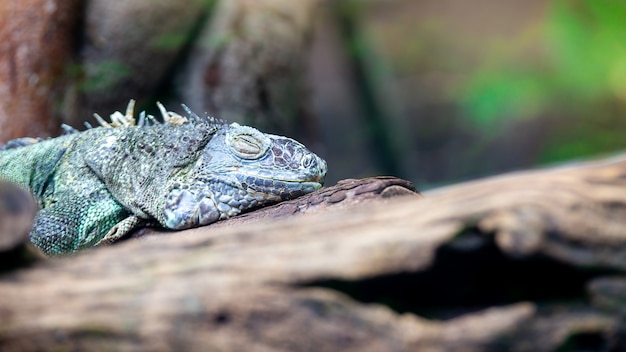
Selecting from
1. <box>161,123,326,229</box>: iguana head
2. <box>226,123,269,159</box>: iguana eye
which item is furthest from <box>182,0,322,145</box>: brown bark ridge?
<box>161,123,326,229</box>: iguana head

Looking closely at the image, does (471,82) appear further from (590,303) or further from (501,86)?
(590,303)

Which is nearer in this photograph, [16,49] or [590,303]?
[590,303]

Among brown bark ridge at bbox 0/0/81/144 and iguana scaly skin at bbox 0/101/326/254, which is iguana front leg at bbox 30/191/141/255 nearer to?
iguana scaly skin at bbox 0/101/326/254

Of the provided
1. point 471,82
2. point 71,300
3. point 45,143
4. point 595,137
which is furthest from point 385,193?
point 471,82

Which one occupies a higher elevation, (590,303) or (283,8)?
(283,8)

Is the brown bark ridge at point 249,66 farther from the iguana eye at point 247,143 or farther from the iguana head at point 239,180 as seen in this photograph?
the iguana head at point 239,180

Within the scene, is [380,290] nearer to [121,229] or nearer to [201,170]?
[201,170]

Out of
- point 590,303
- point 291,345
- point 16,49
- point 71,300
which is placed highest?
point 16,49
